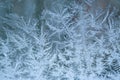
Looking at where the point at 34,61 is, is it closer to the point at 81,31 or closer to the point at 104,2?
the point at 81,31

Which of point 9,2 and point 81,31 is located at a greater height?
point 9,2

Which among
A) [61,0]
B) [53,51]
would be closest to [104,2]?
[61,0]

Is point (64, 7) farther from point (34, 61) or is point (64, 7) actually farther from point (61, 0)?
point (34, 61)

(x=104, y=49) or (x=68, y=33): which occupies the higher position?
(x=68, y=33)

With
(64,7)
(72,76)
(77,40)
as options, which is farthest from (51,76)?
(64,7)

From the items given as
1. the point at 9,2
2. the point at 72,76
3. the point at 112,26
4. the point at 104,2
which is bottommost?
the point at 72,76

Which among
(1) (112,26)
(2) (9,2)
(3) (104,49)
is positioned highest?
(2) (9,2)
